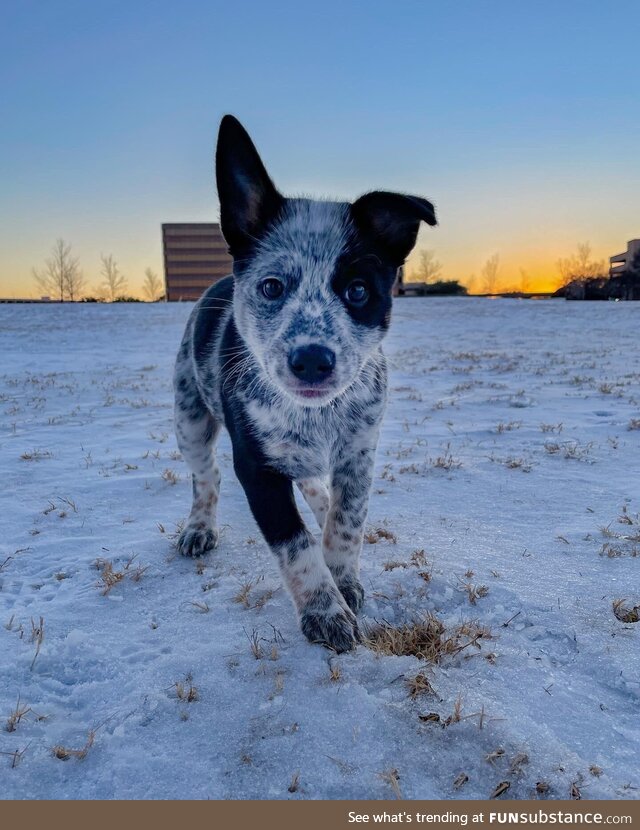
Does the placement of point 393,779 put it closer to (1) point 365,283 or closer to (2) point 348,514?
(2) point 348,514

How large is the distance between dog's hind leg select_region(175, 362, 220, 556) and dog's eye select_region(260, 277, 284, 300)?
1.17m

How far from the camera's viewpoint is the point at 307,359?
8.01 ft

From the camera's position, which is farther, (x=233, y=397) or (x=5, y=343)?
(x=5, y=343)

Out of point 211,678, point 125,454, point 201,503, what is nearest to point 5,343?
point 125,454

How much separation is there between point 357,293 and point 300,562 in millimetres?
1331

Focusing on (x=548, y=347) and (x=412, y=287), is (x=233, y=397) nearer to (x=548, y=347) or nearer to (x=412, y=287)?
(x=548, y=347)

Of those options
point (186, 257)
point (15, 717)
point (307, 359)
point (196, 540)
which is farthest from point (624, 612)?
point (186, 257)

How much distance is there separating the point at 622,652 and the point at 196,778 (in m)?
1.67

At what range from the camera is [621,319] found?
26734mm

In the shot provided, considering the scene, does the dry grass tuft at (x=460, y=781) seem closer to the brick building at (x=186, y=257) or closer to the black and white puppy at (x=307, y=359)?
the black and white puppy at (x=307, y=359)

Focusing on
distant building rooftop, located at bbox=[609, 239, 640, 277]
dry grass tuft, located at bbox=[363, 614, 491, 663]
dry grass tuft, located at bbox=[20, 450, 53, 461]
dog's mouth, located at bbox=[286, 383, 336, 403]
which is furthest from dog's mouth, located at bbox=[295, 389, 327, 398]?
distant building rooftop, located at bbox=[609, 239, 640, 277]

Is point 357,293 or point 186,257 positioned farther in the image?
point 186,257

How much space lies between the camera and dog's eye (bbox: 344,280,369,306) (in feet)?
9.32

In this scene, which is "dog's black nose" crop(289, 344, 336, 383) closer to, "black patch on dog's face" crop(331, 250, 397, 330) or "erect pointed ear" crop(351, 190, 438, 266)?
"black patch on dog's face" crop(331, 250, 397, 330)
